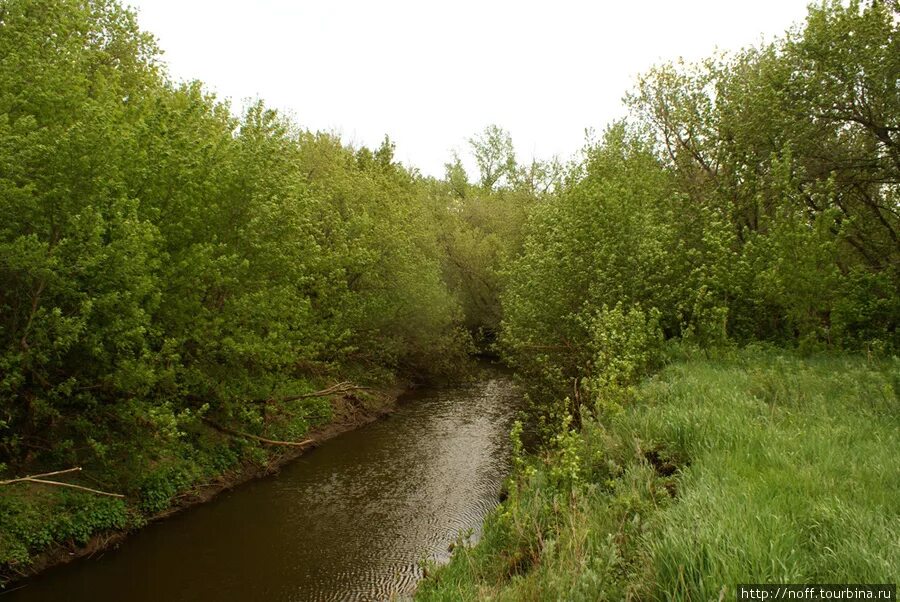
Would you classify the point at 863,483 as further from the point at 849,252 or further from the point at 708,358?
the point at 849,252

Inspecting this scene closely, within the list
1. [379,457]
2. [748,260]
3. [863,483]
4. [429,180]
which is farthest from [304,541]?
[429,180]

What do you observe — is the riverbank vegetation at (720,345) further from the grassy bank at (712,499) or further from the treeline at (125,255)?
the treeline at (125,255)

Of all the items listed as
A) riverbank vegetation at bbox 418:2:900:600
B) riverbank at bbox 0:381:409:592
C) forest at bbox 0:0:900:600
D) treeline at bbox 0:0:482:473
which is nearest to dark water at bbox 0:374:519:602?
riverbank at bbox 0:381:409:592

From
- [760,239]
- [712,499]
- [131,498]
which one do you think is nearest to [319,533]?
[131,498]

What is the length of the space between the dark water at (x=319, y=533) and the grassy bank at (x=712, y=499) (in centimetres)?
234

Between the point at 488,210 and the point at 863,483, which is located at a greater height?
the point at 488,210

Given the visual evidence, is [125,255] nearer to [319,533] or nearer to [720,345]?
[319,533]

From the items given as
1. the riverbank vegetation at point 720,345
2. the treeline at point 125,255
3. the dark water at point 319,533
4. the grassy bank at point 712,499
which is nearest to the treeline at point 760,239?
the riverbank vegetation at point 720,345

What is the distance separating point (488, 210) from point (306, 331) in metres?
26.3

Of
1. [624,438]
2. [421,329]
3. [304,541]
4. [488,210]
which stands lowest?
[304,541]

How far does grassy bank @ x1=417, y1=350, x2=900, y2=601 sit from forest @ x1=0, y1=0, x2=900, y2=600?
4 cm

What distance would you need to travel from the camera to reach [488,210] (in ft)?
135

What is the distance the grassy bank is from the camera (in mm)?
4184

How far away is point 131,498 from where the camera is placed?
1249 cm
